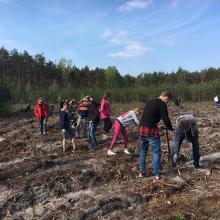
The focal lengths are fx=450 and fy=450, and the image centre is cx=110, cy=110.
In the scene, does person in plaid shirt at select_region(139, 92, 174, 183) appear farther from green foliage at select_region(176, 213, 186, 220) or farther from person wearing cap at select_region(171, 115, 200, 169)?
green foliage at select_region(176, 213, 186, 220)

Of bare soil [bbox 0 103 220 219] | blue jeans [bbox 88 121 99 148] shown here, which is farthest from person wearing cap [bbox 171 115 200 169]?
blue jeans [bbox 88 121 99 148]

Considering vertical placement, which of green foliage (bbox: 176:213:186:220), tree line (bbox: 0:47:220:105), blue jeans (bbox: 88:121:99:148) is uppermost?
tree line (bbox: 0:47:220:105)

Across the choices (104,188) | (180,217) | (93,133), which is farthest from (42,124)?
(180,217)

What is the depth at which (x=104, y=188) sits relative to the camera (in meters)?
9.24

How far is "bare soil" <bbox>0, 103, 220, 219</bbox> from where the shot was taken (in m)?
7.77

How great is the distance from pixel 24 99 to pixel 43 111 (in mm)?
34276

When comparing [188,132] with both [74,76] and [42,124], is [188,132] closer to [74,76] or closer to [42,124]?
[42,124]

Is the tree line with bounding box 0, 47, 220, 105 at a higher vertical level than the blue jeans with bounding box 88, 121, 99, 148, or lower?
higher

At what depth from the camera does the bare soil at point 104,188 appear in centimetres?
777

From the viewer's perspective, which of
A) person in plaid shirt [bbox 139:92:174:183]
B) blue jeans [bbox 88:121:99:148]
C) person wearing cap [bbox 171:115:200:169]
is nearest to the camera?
person in plaid shirt [bbox 139:92:174:183]

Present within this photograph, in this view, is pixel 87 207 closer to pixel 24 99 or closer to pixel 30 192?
pixel 30 192

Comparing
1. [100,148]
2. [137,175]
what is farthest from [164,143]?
[137,175]

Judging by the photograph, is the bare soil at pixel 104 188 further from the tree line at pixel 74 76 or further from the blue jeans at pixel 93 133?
the tree line at pixel 74 76

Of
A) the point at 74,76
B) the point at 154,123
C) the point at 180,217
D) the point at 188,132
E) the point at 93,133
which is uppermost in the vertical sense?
the point at 74,76
